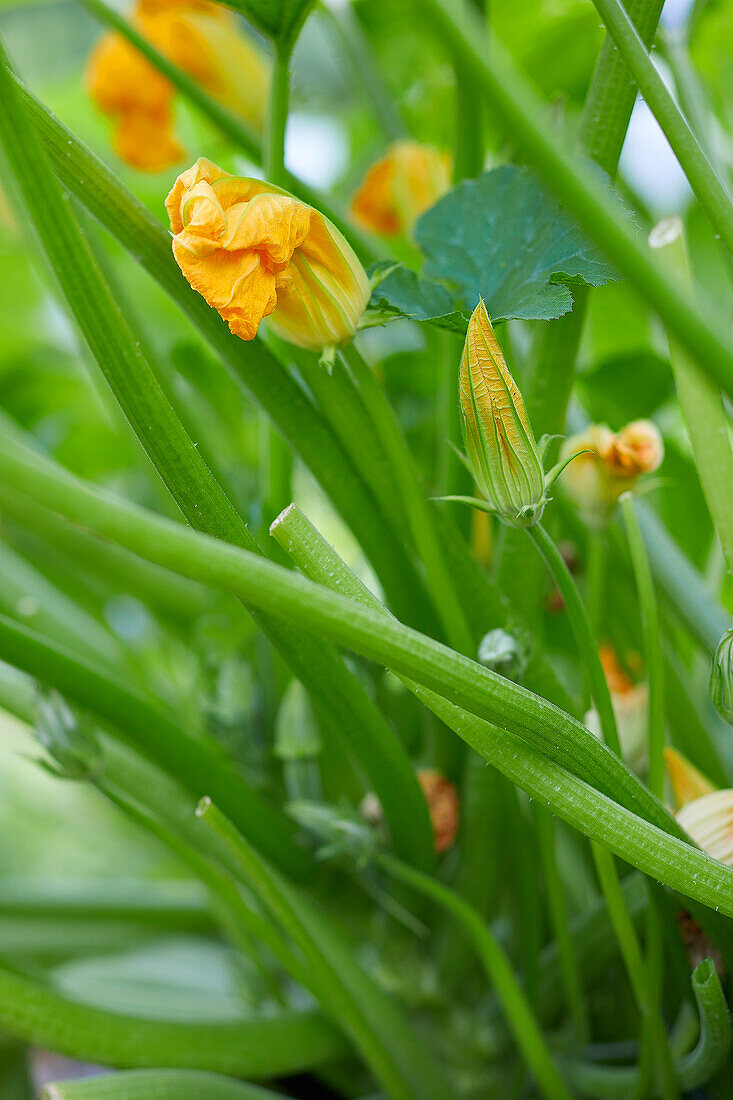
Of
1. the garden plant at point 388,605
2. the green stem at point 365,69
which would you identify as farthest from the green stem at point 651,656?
the green stem at point 365,69

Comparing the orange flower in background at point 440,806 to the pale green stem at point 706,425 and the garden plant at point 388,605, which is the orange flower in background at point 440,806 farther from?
the pale green stem at point 706,425

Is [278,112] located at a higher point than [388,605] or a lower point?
higher

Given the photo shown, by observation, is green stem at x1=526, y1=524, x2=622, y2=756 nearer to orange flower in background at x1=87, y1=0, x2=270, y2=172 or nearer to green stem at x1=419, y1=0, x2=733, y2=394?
green stem at x1=419, y1=0, x2=733, y2=394

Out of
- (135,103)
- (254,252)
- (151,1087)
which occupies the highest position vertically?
(135,103)

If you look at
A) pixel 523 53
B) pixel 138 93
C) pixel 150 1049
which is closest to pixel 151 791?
pixel 150 1049

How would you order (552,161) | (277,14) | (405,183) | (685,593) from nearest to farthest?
(552,161) < (277,14) < (685,593) < (405,183)

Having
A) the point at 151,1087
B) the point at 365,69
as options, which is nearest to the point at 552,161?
the point at 151,1087

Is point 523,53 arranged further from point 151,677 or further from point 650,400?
point 151,677

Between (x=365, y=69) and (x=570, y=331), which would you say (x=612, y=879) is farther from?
(x=365, y=69)
